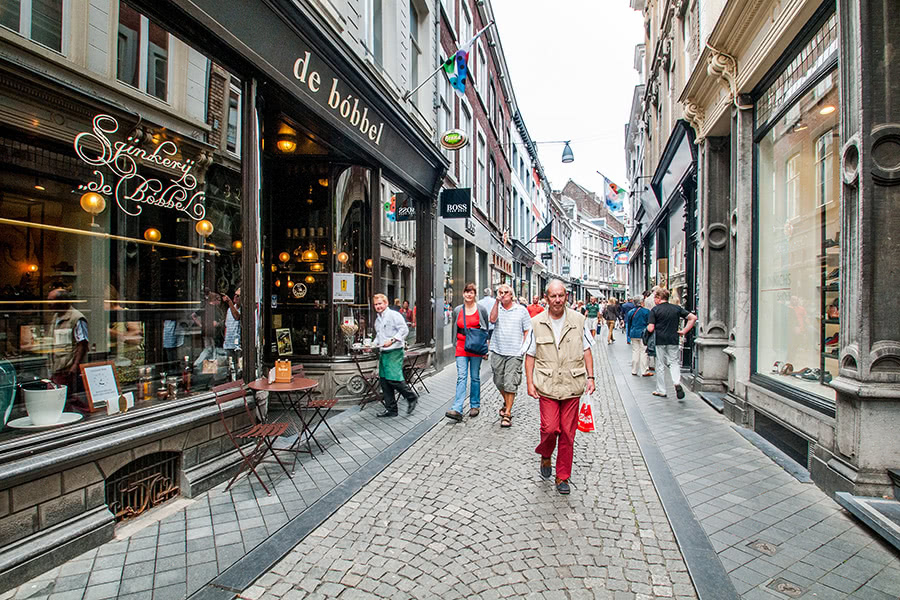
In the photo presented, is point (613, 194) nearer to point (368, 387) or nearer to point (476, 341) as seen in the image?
point (476, 341)

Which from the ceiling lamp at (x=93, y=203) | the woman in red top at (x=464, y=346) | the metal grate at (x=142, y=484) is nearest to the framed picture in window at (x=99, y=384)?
the metal grate at (x=142, y=484)

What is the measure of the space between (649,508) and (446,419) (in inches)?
136

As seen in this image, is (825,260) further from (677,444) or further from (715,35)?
(715,35)

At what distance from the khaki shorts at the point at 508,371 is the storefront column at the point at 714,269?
367 centimetres

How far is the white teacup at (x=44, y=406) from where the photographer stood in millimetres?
3613

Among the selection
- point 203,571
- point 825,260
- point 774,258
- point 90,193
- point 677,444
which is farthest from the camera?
point 774,258

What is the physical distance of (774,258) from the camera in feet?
21.4

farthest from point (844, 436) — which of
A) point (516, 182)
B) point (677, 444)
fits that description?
point (516, 182)

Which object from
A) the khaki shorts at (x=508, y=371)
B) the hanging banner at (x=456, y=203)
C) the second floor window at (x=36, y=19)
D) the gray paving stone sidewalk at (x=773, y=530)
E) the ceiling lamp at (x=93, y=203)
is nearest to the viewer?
the gray paving stone sidewalk at (x=773, y=530)

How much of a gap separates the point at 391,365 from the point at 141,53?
4500 millimetres

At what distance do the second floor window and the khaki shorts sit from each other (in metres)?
5.51

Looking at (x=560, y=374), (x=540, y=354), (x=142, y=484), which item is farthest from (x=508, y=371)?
(x=142, y=484)

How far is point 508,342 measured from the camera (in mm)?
6918

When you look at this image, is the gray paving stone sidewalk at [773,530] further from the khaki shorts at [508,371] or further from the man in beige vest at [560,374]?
the khaki shorts at [508,371]
